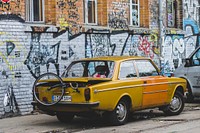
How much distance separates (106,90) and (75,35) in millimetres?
5110

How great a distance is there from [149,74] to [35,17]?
14.8 feet

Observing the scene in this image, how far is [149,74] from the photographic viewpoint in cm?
1282

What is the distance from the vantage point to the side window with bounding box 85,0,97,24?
17.0 metres

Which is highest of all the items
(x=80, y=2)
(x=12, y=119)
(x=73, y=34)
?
(x=80, y=2)

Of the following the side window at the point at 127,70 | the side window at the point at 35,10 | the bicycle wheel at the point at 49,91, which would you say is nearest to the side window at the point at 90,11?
the side window at the point at 35,10

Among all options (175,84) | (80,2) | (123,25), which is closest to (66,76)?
(175,84)

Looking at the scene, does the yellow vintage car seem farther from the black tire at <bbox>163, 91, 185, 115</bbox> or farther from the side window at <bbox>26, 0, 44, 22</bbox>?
the side window at <bbox>26, 0, 44, 22</bbox>

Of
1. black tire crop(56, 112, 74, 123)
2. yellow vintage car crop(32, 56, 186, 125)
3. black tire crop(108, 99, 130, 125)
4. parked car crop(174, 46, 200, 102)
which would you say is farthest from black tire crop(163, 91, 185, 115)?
Answer: parked car crop(174, 46, 200, 102)

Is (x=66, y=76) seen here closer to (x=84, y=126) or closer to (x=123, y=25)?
(x=84, y=126)

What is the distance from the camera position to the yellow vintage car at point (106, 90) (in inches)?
437

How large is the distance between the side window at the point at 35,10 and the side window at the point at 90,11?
1.97 m

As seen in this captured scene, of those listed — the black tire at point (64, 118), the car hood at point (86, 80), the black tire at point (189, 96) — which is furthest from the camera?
the black tire at point (189, 96)

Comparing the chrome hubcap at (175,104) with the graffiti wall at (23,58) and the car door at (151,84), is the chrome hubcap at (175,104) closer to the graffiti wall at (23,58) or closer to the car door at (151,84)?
the car door at (151,84)

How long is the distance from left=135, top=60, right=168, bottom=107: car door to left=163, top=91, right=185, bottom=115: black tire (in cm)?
49
